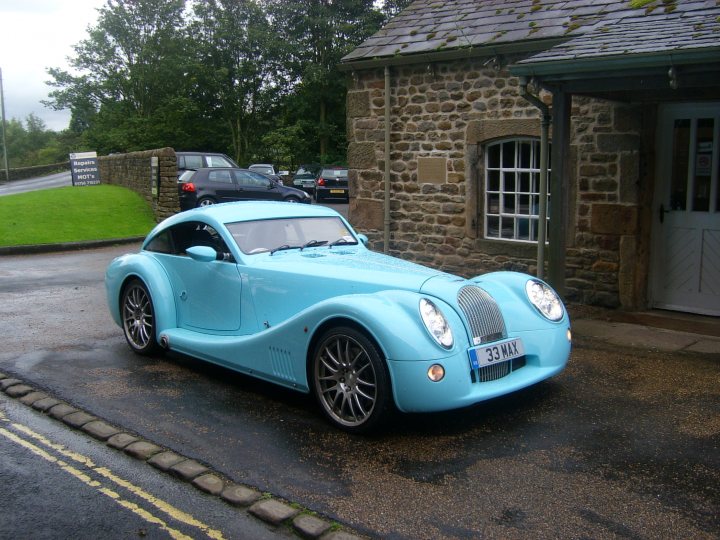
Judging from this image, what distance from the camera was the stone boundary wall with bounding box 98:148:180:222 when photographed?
20406 mm

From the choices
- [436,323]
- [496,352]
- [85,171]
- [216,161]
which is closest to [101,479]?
[436,323]

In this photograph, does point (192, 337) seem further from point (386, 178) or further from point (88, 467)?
point (386, 178)

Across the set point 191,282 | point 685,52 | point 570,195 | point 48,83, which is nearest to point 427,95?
point 570,195

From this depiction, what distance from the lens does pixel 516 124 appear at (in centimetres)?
984

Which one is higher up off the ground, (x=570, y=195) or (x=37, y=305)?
(x=570, y=195)

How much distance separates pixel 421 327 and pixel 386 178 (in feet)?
23.4

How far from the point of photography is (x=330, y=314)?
487cm

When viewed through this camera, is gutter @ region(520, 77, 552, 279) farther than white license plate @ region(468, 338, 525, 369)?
Yes

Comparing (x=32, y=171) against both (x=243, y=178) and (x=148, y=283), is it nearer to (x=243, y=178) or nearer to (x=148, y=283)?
(x=243, y=178)

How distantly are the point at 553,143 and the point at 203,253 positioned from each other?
13.6 feet

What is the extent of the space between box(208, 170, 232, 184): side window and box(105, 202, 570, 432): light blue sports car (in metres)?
15.3

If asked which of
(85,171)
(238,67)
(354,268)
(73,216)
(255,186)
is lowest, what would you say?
(73,216)

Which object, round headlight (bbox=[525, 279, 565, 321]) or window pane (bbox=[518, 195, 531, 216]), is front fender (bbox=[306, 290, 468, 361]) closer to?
round headlight (bbox=[525, 279, 565, 321])

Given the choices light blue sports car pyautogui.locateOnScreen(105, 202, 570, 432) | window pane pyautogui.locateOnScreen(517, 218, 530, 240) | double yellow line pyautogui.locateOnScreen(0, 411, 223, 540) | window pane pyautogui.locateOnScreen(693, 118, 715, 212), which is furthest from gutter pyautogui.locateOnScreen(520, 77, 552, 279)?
double yellow line pyautogui.locateOnScreen(0, 411, 223, 540)
